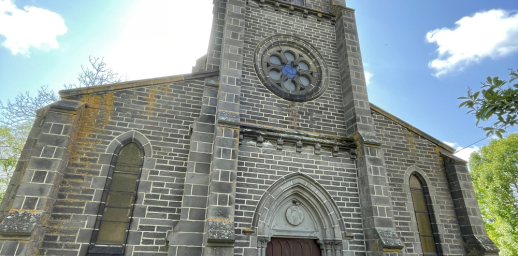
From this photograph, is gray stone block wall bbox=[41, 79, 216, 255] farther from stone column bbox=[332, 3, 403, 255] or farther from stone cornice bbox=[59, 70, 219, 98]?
stone column bbox=[332, 3, 403, 255]

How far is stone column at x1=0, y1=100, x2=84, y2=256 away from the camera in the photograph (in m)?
5.03

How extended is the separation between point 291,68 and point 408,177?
16.0 ft

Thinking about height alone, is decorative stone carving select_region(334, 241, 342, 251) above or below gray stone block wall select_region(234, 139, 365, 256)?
below

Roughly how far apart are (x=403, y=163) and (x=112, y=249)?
26.6ft

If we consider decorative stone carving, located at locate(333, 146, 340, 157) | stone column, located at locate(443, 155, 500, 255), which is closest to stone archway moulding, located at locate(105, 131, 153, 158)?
decorative stone carving, located at locate(333, 146, 340, 157)

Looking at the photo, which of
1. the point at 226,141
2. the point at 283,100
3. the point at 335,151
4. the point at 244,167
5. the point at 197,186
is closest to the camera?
the point at 197,186

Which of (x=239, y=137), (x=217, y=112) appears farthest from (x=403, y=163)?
(x=217, y=112)

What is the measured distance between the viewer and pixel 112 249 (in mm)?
5738

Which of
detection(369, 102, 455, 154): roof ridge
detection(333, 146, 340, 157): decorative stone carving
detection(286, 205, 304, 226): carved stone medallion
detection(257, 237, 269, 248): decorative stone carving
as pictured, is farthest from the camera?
detection(369, 102, 455, 154): roof ridge

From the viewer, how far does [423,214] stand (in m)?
8.26

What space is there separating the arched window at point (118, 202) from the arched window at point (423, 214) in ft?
25.1

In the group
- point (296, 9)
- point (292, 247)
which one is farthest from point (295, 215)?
point (296, 9)

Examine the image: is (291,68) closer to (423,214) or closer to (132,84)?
(132,84)

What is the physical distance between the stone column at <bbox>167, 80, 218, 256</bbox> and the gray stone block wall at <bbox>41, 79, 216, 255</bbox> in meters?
0.42
